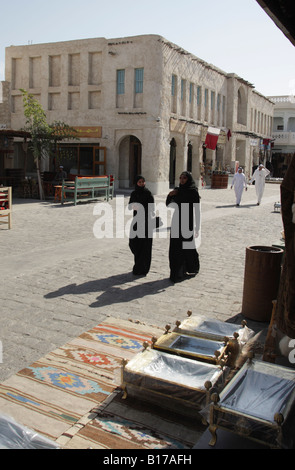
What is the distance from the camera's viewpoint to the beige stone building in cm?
2364

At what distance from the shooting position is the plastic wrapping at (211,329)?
4254 millimetres

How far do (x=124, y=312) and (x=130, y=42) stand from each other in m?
20.8

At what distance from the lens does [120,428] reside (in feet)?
10.8

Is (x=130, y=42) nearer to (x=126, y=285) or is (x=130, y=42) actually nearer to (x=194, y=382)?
(x=126, y=285)

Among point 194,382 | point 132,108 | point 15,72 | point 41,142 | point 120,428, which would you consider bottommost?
point 120,428

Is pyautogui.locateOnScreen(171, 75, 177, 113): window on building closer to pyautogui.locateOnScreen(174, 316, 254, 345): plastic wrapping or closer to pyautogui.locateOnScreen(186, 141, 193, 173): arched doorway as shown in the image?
pyautogui.locateOnScreen(186, 141, 193, 173): arched doorway

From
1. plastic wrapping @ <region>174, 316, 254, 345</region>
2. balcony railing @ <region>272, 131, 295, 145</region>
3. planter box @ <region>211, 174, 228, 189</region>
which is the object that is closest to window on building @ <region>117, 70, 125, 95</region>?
planter box @ <region>211, 174, 228, 189</region>

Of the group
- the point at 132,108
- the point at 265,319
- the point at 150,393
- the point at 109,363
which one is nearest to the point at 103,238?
the point at 265,319

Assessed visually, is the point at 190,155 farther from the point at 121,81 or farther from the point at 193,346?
the point at 193,346

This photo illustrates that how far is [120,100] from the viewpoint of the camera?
960 inches

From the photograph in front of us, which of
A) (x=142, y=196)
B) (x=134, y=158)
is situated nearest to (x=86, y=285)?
(x=142, y=196)

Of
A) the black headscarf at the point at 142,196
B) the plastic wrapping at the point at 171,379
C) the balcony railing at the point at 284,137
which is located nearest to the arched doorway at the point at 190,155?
the balcony railing at the point at 284,137

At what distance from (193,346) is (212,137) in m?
26.5

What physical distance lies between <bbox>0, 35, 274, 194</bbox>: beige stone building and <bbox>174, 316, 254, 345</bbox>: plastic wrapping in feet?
64.3
